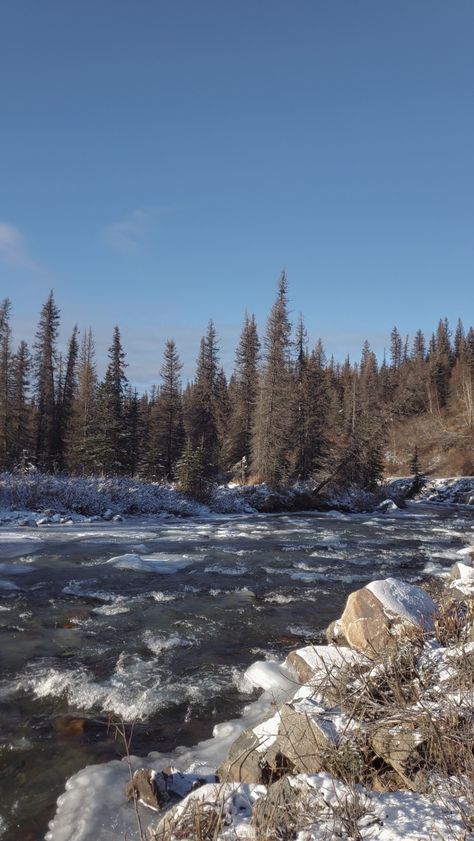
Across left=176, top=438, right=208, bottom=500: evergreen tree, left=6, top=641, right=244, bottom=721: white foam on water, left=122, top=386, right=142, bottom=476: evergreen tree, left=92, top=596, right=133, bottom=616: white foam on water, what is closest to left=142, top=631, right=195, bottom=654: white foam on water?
left=6, top=641, right=244, bottom=721: white foam on water

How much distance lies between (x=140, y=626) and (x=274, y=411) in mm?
24414

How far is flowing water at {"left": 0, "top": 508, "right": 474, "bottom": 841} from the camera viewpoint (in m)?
4.83

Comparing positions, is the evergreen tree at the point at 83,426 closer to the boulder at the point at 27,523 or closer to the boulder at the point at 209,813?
the boulder at the point at 27,523

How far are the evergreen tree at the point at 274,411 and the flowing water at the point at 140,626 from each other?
13810mm

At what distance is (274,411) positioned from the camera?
1248 inches

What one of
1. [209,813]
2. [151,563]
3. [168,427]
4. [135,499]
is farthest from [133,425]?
[209,813]

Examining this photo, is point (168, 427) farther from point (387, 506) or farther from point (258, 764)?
point (258, 764)

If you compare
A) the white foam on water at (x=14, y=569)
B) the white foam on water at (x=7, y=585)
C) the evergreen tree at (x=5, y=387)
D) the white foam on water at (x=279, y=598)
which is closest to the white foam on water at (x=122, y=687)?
the white foam on water at (x=279, y=598)

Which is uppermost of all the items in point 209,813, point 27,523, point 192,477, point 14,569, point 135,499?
point 192,477

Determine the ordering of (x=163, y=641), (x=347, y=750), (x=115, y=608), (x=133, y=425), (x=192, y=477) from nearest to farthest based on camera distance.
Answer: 1. (x=347, y=750)
2. (x=163, y=641)
3. (x=115, y=608)
4. (x=192, y=477)
5. (x=133, y=425)

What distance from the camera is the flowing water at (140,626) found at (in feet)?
15.8

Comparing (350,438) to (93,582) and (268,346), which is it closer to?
(268,346)

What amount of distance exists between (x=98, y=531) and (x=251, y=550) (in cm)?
583

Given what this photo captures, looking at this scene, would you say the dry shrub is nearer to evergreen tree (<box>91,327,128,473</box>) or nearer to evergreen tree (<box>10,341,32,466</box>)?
evergreen tree (<box>91,327,128,473</box>)
